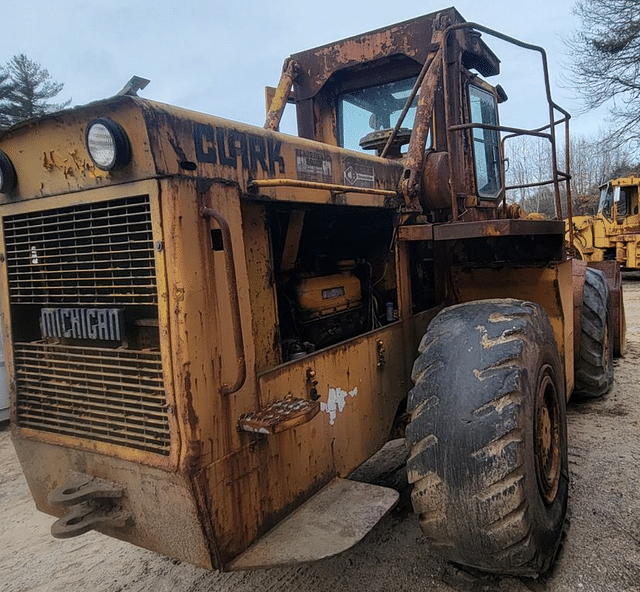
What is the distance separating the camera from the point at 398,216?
3.20 metres

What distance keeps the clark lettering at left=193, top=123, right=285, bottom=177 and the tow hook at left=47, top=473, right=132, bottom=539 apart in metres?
1.30

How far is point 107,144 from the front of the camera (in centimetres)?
184

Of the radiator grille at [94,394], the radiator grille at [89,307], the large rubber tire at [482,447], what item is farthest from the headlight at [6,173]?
the large rubber tire at [482,447]

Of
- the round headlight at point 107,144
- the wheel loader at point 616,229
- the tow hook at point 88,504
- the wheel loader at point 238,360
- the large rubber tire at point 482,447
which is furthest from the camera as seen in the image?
the wheel loader at point 616,229

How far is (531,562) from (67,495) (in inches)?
73.8

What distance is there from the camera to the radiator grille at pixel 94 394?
1998 mm

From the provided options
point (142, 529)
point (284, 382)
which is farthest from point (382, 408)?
point (142, 529)

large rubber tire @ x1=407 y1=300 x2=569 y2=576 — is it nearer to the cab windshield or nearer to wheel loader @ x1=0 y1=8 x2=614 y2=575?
wheel loader @ x1=0 y1=8 x2=614 y2=575

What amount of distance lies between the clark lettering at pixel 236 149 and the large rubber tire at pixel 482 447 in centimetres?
110

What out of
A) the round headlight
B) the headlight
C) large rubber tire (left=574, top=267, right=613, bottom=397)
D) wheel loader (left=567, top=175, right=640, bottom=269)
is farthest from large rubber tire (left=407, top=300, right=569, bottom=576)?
wheel loader (left=567, top=175, right=640, bottom=269)

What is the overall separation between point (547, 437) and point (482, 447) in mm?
768

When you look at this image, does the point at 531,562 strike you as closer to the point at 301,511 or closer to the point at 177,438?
the point at 301,511

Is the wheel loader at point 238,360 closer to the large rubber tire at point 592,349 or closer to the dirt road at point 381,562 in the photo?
the dirt road at point 381,562

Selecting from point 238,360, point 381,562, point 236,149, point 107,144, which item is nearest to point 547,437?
point 381,562
